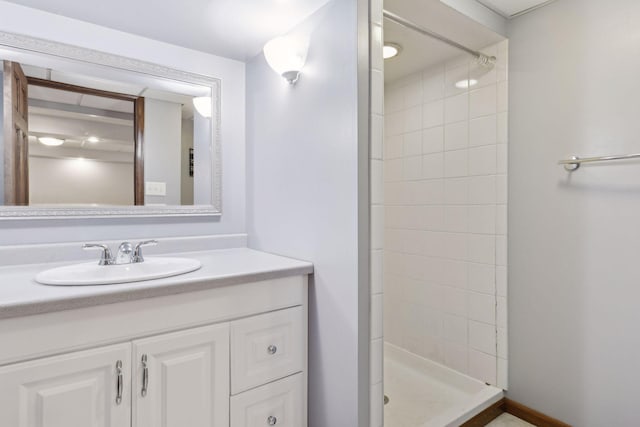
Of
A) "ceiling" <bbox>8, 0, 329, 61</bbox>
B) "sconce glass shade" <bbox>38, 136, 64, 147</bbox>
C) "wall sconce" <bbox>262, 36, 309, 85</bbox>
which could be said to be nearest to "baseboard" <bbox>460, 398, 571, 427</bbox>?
"wall sconce" <bbox>262, 36, 309, 85</bbox>

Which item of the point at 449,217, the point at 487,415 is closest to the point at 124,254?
A: the point at 449,217

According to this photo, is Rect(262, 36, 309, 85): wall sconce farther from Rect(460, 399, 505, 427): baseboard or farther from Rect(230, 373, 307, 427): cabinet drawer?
Rect(460, 399, 505, 427): baseboard

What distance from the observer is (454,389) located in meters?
2.06

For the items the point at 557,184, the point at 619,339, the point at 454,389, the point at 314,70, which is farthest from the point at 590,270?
the point at 314,70

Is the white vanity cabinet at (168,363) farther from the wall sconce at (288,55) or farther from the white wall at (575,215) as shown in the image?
the white wall at (575,215)

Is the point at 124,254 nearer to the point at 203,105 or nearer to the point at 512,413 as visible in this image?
the point at 203,105

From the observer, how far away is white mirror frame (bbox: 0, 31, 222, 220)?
4.48 feet

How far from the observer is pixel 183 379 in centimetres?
114

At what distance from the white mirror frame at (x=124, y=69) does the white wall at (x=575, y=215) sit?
1.57 metres

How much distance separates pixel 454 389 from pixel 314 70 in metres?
1.94

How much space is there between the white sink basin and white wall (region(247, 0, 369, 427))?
1.56 feet

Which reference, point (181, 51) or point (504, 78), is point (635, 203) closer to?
point (504, 78)

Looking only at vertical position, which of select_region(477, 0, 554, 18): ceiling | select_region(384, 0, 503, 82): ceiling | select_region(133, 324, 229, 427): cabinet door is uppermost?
select_region(477, 0, 554, 18): ceiling

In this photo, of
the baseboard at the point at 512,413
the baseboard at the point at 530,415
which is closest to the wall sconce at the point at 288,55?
the baseboard at the point at 512,413
